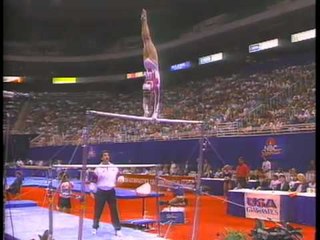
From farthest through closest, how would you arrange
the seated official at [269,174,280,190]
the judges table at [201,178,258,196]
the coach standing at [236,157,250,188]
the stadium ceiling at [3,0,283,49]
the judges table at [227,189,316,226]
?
1. the stadium ceiling at [3,0,283,49]
2. the judges table at [201,178,258,196]
3. the coach standing at [236,157,250,188]
4. the seated official at [269,174,280,190]
5. the judges table at [227,189,316,226]

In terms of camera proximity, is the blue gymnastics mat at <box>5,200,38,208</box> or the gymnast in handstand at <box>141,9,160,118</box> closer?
the gymnast in handstand at <box>141,9,160,118</box>

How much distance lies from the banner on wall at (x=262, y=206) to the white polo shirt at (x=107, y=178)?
1049 mm

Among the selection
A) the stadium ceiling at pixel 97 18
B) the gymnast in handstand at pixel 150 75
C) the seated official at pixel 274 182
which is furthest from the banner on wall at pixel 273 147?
the stadium ceiling at pixel 97 18

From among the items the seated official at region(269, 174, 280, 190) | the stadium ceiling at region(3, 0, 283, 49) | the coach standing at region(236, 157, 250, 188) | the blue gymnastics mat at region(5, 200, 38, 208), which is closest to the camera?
the seated official at region(269, 174, 280, 190)

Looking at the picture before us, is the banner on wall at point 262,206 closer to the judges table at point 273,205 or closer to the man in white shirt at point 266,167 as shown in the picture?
the judges table at point 273,205

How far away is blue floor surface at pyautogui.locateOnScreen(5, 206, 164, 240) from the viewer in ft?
13.2

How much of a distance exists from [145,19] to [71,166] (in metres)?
1.32

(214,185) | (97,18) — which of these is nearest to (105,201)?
(214,185)

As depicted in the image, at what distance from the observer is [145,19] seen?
4047 mm

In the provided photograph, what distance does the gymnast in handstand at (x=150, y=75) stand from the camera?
4.00m

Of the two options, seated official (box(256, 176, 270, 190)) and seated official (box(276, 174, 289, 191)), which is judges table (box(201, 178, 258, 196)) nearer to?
seated official (box(256, 176, 270, 190))

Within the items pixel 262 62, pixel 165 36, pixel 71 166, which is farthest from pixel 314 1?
pixel 71 166

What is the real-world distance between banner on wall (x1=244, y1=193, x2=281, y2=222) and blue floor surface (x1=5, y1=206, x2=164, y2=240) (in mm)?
795

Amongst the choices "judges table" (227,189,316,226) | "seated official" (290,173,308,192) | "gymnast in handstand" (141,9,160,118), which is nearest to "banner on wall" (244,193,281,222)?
"judges table" (227,189,316,226)
